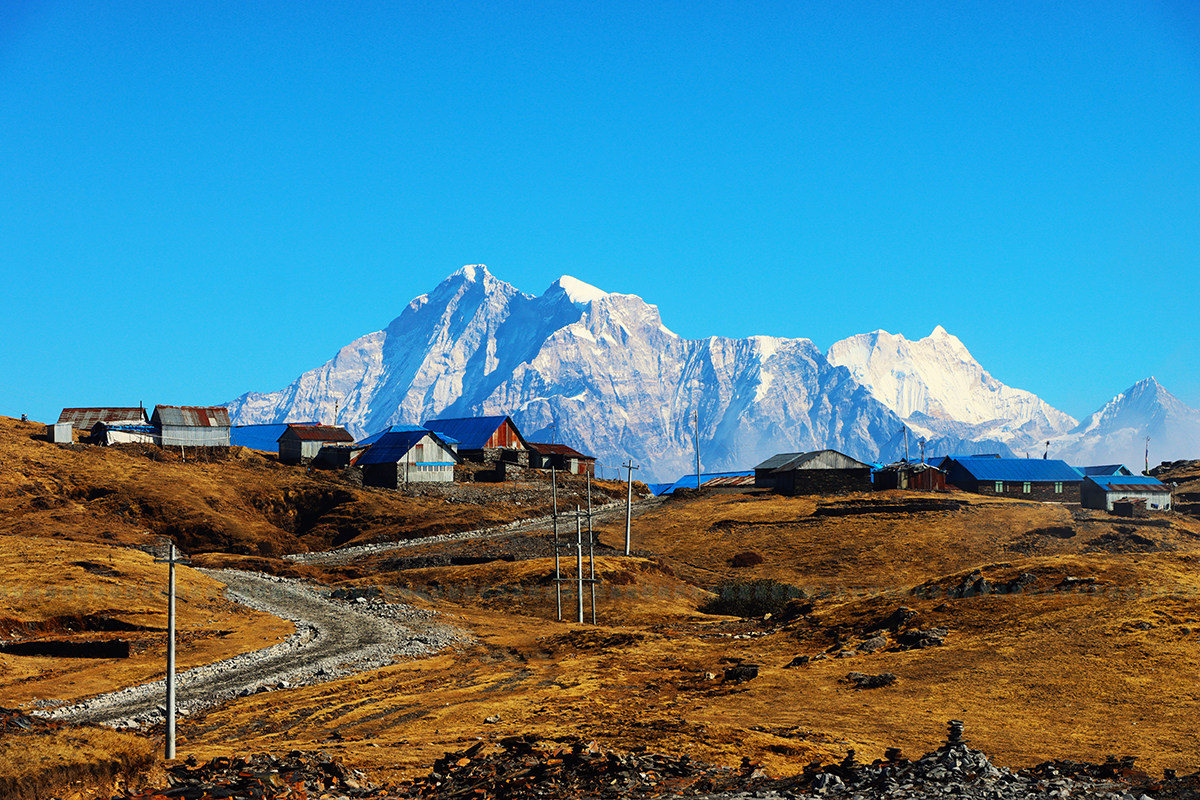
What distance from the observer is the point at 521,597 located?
67.2 metres

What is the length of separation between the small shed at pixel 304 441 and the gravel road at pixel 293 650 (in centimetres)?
4855

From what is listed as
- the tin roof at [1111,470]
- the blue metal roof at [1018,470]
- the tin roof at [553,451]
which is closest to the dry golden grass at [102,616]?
the tin roof at [553,451]

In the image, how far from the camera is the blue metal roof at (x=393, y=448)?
111500 mm

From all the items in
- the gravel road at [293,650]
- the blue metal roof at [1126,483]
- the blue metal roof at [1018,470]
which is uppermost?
the blue metal roof at [1018,470]

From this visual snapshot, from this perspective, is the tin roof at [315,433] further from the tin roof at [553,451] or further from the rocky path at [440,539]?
the rocky path at [440,539]

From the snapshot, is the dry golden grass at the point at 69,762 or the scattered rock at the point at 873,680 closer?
the dry golden grass at the point at 69,762

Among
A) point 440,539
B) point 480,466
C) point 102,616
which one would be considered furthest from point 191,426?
point 102,616

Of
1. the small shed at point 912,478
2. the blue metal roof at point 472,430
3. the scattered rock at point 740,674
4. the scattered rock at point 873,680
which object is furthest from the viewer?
the blue metal roof at point 472,430

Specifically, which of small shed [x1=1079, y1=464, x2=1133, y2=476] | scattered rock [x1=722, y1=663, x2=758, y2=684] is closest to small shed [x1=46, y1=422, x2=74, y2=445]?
scattered rock [x1=722, y1=663, x2=758, y2=684]

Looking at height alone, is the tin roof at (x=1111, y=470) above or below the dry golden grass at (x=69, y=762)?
above

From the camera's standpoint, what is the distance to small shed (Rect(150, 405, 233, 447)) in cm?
11575

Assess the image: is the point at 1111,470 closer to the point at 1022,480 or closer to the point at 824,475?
the point at 1022,480

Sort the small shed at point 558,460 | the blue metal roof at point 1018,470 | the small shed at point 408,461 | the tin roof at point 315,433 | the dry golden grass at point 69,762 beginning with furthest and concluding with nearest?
the small shed at point 558,460 < the tin roof at point 315,433 < the blue metal roof at point 1018,470 < the small shed at point 408,461 < the dry golden grass at point 69,762

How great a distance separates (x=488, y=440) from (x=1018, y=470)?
73.2m
